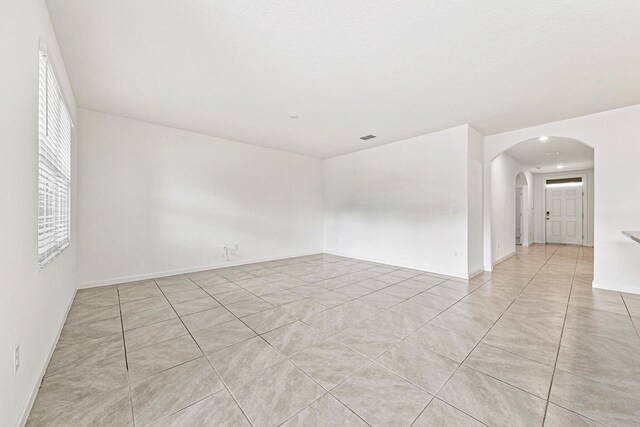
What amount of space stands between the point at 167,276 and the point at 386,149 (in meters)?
4.89

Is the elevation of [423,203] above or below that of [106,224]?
above

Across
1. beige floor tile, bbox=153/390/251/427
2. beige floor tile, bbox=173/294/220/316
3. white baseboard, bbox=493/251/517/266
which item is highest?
white baseboard, bbox=493/251/517/266

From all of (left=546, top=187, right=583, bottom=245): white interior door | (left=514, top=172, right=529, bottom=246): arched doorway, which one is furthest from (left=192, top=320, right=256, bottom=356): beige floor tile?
(left=546, top=187, right=583, bottom=245): white interior door

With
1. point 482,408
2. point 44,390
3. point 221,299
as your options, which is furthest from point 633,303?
point 44,390

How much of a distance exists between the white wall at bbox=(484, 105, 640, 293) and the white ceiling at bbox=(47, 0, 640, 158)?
32cm

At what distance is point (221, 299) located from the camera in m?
3.32

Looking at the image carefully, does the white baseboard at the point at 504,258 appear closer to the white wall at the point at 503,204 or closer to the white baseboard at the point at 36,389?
the white wall at the point at 503,204

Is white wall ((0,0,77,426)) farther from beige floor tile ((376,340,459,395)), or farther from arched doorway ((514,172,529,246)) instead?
arched doorway ((514,172,529,246))

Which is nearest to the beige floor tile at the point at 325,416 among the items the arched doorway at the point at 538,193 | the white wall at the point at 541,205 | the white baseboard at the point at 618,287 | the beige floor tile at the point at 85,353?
the beige floor tile at the point at 85,353

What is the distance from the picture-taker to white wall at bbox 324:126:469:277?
4465 millimetres

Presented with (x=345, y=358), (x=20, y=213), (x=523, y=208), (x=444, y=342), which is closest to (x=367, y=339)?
(x=345, y=358)

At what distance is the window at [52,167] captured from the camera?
1867 mm

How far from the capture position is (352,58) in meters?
2.45

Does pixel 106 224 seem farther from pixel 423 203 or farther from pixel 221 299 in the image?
pixel 423 203
